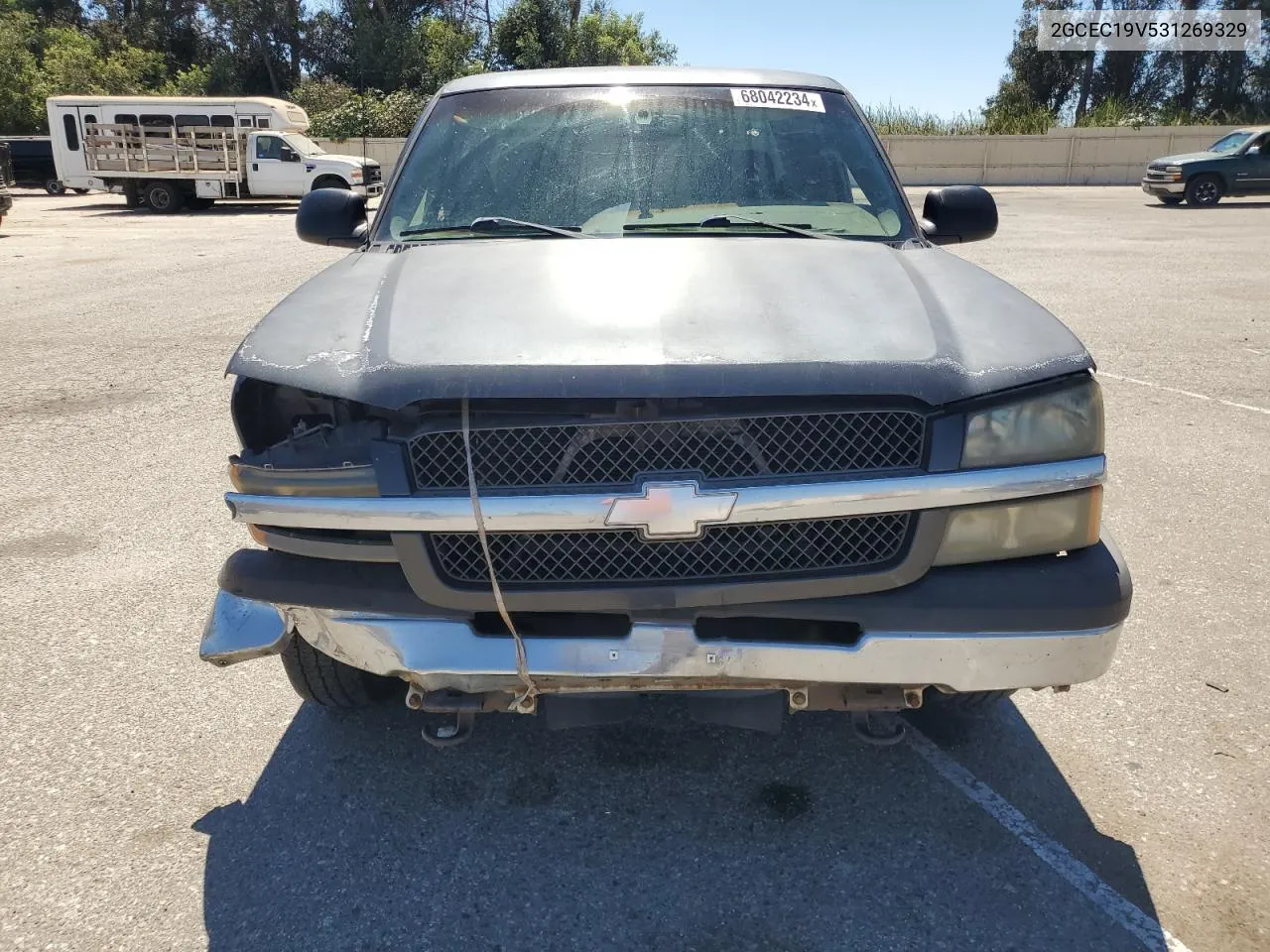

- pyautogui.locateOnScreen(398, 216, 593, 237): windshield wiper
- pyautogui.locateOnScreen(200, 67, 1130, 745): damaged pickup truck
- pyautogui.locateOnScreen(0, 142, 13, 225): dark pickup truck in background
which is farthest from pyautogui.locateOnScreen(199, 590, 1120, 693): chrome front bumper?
pyautogui.locateOnScreen(0, 142, 13, 225): dark pickup truck in background

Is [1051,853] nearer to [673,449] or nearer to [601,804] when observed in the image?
[601,804]

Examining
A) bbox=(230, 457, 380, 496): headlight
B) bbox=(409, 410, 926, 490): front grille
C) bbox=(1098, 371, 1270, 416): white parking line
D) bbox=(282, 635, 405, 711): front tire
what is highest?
bbox=(409, 410, 926, 490): front grille

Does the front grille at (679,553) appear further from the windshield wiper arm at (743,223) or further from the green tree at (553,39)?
the green tree at (553,39)

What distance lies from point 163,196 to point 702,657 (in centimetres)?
2761

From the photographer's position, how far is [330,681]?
291cm

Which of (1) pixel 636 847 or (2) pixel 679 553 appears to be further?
(1) pixel 636 847

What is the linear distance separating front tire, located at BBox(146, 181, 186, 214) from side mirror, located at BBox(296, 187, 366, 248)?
2497cm

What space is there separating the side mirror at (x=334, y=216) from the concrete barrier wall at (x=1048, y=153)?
3221 cm

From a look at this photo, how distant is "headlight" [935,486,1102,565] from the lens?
2.30 meters

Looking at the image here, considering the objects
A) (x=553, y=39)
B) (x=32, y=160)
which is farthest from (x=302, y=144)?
(x=553, y=39)

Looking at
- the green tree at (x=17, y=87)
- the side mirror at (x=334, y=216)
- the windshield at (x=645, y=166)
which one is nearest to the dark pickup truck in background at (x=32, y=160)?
the green tree at (x=17, y=87)

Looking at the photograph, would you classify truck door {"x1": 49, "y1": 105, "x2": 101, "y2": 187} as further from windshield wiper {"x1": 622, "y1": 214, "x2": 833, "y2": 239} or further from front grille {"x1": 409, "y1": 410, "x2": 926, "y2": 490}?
front grille {"x1": 409, "y1": 410, "x2": 926, "y2": 490}

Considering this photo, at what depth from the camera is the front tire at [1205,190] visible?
2322cm

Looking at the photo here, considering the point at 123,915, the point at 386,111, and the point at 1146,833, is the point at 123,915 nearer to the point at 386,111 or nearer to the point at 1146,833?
the point at 1146,833
